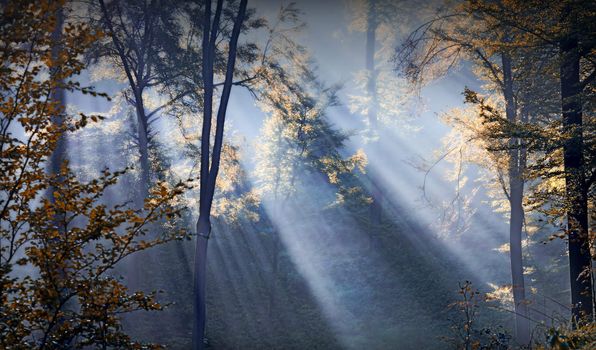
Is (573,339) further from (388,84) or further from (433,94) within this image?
(433,94)

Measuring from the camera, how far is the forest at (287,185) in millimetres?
4773

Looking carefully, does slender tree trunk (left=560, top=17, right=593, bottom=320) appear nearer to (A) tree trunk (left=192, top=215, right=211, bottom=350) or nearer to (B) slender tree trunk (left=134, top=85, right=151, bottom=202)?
(A) tree trunk (left=192, top=215, right=211, bottom=350)

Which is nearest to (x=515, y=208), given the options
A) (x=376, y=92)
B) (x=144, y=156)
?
(x=144, y=156)

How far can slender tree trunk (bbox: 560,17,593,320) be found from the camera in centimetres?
789

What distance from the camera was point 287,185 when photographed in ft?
60.4

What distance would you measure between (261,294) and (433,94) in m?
27.7

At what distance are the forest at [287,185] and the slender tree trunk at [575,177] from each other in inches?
1.9

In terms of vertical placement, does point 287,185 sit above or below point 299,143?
below

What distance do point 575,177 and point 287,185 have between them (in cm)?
1142

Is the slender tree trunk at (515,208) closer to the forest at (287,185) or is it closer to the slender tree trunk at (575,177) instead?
the forest at (287,185)

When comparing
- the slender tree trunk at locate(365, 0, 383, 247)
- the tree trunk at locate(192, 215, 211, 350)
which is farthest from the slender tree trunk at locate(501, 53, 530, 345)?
the slender tree trunk at locate(365, 0, 383, 247)

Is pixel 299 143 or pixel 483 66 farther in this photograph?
pixel 299 143

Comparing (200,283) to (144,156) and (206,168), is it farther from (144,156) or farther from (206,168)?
(144,156)

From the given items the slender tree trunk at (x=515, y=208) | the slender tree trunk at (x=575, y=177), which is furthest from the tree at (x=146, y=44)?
the slender tree trunk at (x=575, y=177)
